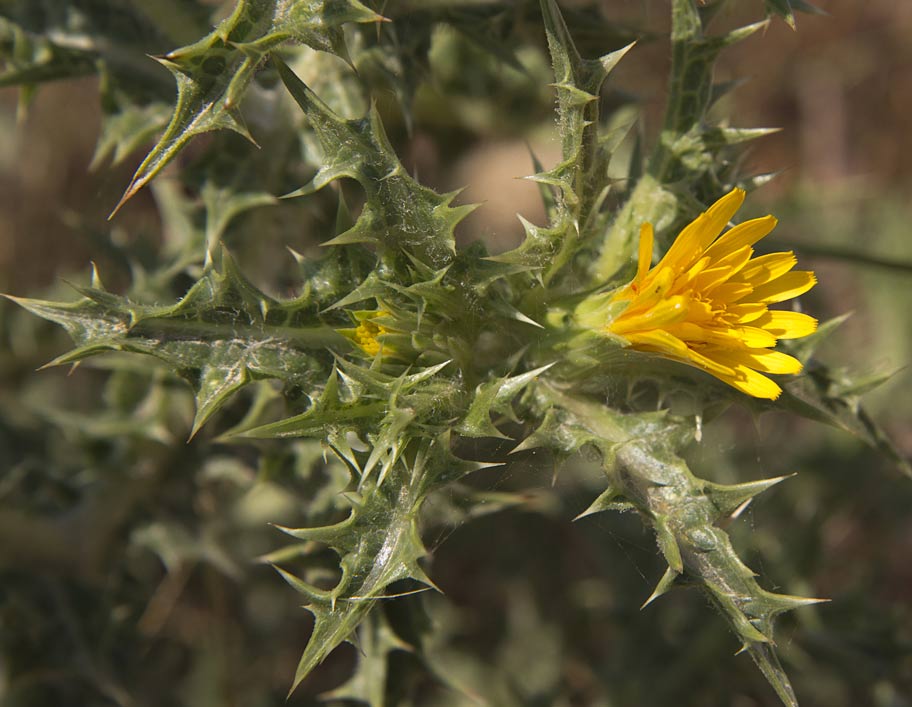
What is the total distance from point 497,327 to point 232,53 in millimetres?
777

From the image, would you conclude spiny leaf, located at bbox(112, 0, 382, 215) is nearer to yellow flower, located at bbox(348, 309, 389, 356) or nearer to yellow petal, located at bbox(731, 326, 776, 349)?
yellow flower, located at bbox(348, 309, 389, 356)

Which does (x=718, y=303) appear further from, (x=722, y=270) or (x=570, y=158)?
(x=570, y=158)

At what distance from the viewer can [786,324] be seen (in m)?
1.82

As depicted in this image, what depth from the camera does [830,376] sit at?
201cm

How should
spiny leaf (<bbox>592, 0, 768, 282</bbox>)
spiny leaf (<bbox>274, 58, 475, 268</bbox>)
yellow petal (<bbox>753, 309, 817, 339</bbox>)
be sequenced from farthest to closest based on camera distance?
1. spiny leaf (<bbox>592, 0, 768, 282</bbox>)
2. yellow petal (<bbox>753, 309, 817, 339</bbox>)
3. spiny leaf (<bbox>274, 58, 475, 268</bbox>)

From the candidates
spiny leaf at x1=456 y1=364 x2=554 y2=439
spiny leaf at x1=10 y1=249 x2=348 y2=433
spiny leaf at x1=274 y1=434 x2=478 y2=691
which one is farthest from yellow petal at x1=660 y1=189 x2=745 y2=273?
spiny leaf at x1=10 y1=249 x2=348 y2=433

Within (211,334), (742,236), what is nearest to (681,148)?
(742,236)

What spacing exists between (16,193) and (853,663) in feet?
14.1

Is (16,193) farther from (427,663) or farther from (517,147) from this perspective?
(427,663)

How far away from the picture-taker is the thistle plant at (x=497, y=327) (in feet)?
5.44

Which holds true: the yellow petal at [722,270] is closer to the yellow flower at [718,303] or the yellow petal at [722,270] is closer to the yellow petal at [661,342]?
the yellow flower at [718,303]

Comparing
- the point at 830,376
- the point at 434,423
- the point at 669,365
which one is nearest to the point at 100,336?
the point at 434,423

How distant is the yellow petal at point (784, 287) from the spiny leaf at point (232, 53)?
972mm

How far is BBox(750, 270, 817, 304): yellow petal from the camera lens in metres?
1.83
